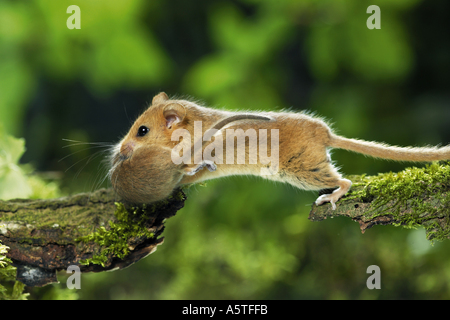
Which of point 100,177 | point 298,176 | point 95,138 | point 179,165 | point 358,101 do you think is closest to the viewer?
point 179,165

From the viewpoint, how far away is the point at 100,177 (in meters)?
1.75

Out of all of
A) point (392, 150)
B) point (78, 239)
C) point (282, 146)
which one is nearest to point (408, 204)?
point (392, 150)

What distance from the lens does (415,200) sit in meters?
1.52

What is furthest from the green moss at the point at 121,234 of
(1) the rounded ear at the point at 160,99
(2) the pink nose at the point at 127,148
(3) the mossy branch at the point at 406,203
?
(3) the mossy branch at the point at 406,203

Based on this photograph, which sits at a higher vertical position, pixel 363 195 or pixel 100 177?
pixel 100 177

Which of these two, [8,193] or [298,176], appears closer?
[298,176]

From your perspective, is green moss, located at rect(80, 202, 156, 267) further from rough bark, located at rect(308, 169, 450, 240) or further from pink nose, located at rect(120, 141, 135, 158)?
rough bark, located at rect(308, 169, 450, 240)

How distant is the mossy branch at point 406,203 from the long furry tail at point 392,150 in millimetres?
62

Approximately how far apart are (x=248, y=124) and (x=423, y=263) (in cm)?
184

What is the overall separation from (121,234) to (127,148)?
0.34 m

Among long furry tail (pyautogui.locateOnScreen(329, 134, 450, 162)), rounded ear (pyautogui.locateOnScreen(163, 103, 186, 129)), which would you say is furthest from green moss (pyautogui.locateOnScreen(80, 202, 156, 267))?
long furry tail (pyautogui.locateOnScreen(329, 134, 450, 162))

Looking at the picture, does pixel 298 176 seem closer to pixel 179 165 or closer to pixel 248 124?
pixel 248 124

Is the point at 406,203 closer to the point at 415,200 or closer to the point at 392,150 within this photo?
the point at 415,200
